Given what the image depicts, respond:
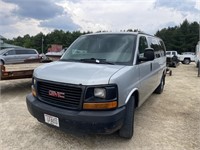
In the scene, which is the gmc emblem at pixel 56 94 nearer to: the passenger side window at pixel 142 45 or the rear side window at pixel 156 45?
the passenger side window at pixel 142 45

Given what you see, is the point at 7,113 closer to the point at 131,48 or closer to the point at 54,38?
the point at 131,48

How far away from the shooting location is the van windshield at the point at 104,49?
3.79 m

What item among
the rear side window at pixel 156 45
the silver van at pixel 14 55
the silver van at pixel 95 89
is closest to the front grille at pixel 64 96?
the silver van at pixel 95 89

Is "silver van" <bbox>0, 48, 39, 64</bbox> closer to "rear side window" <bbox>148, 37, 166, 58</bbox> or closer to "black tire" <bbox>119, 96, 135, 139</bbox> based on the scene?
"rear side window" <bbox>148, 37, 166, 58</bbox>

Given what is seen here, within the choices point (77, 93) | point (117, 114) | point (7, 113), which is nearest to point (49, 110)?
point (77, 93)

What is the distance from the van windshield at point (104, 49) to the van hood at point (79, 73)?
31 centimetres

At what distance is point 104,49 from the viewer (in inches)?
159

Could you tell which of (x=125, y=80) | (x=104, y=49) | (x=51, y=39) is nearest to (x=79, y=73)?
(x=125, y=80)

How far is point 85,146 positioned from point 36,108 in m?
1.03

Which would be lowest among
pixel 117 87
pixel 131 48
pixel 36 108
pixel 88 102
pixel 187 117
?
pixel 187 117

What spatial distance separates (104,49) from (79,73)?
111 centimetres

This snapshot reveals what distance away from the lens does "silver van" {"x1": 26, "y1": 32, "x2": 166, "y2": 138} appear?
291 centimetres

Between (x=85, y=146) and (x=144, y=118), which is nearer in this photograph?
(x=85, y=146)

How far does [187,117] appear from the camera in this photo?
4926mm
